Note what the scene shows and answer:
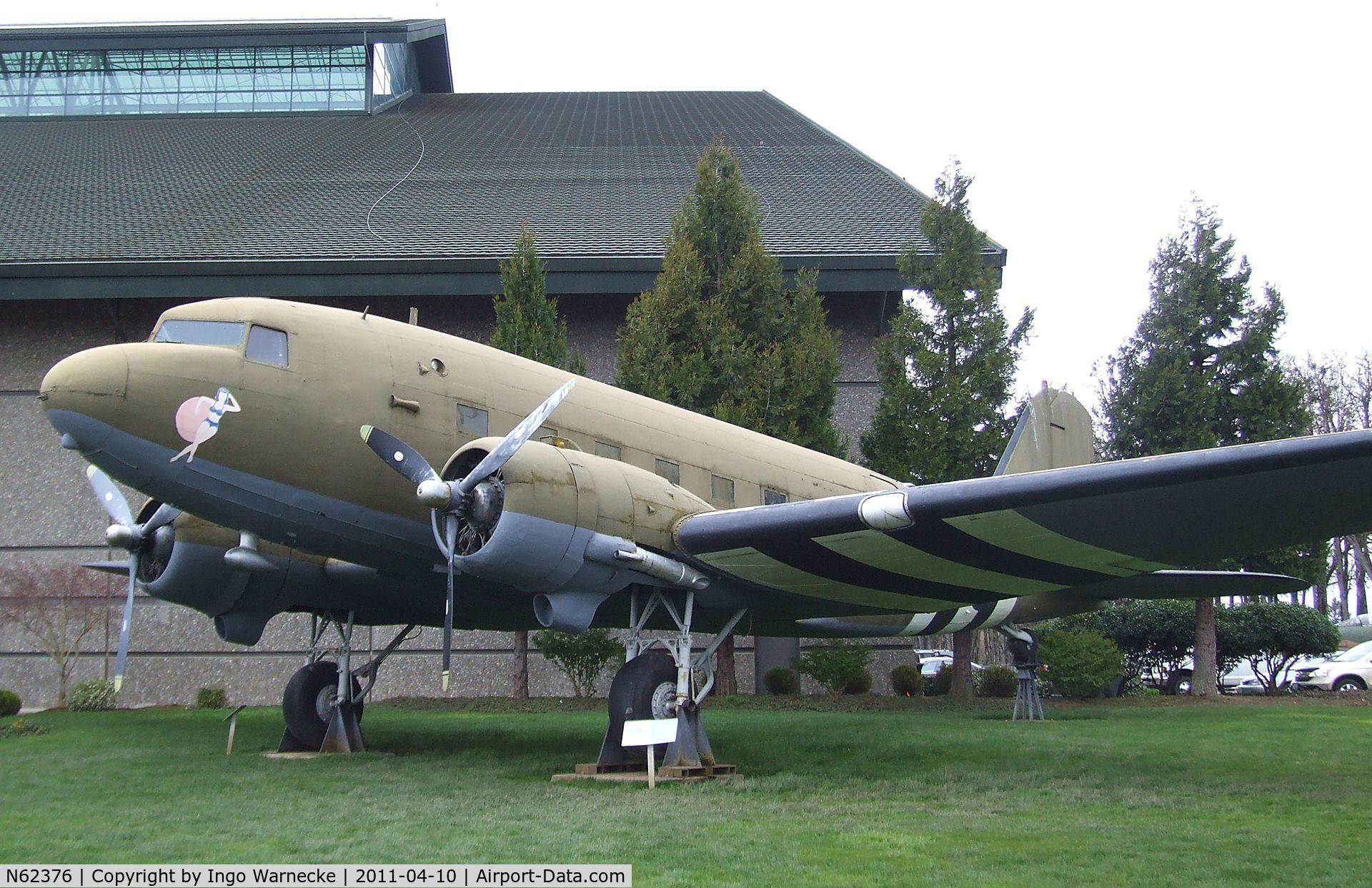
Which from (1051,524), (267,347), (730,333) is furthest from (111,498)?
(730,333)

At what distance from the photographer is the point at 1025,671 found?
17016 millimetres

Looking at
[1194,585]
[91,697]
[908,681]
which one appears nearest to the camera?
[1194,585]

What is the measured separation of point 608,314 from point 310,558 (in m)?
11.9

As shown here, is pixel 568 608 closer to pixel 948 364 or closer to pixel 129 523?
pixel 129 523

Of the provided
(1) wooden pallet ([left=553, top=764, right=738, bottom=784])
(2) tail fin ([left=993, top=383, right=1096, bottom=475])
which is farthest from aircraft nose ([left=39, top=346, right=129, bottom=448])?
(2) tail fin ([left=993, top=383, right=1096, bottom=475])

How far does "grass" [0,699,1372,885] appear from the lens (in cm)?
642

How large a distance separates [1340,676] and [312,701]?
23297 mm

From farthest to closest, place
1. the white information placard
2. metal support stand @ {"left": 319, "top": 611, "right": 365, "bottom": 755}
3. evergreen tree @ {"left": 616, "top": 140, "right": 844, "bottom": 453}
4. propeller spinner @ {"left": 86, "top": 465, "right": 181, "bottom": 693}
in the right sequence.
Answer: evergreen tree @ {"left": 616, "top": 140, "right": 844, "bottom": 453} < metal support stand @ {"left": 319, "top": 611, "right": 365, "bottom": 755} < propeller spinner @ {"left": 86, "top": 465, "right": 181, "bottom": 693} < the white information placard

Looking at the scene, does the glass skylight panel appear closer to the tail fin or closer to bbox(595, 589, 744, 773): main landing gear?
the tail fin

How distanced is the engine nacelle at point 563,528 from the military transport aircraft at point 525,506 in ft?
0.07

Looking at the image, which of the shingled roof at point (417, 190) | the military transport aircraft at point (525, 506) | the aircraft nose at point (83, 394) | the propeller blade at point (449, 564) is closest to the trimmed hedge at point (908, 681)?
the shingled roof at point (417, 190)

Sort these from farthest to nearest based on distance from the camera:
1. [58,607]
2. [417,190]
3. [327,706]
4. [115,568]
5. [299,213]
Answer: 1. [417,190]
2. [299,213]
3. [58,607]
4. [115,568]
5. [327,706]

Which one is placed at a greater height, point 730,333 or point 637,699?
point 730,333

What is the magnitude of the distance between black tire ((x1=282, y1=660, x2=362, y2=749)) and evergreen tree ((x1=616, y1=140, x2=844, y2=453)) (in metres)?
7.74
